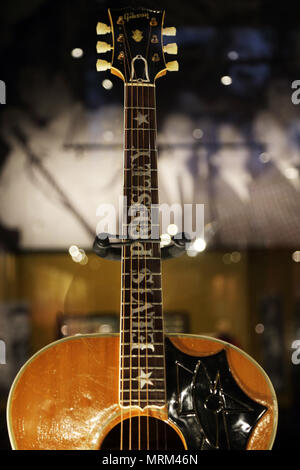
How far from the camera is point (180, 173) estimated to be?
1.48m

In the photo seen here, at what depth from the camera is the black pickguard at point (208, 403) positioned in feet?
3.43

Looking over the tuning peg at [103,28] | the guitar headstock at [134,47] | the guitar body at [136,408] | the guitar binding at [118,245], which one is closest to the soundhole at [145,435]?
the guitar body at [136,408]

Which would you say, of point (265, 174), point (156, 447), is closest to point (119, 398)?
point (156, 447)

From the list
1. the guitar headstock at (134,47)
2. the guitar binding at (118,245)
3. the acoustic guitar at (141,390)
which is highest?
the guitar headstock at (134,47)

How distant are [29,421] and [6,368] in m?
0.40

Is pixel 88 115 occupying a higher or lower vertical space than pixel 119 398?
higher

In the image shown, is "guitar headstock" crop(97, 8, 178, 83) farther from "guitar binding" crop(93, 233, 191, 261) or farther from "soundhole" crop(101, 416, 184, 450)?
"soundhole" crop(101, 416, 184, 450)

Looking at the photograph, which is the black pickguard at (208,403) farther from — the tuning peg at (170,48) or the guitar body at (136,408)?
the tuning peg at (170,48)

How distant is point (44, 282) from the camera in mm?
1449

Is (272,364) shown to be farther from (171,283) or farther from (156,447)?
(156,447)

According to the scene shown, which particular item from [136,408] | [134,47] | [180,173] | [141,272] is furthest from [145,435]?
[134,47]

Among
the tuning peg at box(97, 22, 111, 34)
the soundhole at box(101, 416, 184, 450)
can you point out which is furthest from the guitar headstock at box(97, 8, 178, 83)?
the soundhole at box(101, 416, 184, 450)

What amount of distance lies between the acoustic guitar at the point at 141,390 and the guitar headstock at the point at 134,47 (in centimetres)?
40

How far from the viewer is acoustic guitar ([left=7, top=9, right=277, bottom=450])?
40.6 inches
